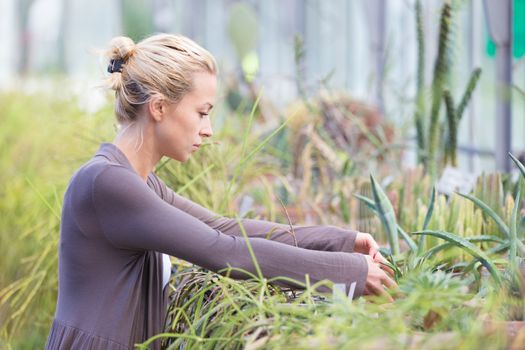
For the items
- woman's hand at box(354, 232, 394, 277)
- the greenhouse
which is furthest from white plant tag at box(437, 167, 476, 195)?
woman's hand at box(354, 232, 394, 277)

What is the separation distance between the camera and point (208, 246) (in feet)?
3.47

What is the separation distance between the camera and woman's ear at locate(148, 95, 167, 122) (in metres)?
1.25

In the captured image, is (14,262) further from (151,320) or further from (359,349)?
(359,349)

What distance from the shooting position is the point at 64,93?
4758 millimetres

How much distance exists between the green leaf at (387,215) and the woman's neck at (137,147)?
1.20 ft

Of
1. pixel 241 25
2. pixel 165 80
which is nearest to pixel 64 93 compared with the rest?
pixel 241 25

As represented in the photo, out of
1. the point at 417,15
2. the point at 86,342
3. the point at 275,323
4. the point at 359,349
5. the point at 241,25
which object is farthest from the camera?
the point at 241,25

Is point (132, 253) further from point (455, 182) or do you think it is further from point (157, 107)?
point (455, 182)

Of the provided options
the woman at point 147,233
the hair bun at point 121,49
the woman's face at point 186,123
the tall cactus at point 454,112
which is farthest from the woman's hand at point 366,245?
the tall cactus at point 454,112

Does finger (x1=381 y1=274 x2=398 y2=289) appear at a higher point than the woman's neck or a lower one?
lower

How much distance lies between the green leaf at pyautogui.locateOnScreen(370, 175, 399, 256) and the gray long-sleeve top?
9 cm

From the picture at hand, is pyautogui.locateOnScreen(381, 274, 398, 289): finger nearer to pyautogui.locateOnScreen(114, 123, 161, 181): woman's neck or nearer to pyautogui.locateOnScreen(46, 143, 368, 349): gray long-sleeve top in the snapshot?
pyautogui.locateOnScreen(46, 143, 368, 349): gray long-sleeve top

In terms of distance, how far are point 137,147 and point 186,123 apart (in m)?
0.09

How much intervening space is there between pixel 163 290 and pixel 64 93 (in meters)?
3.69
